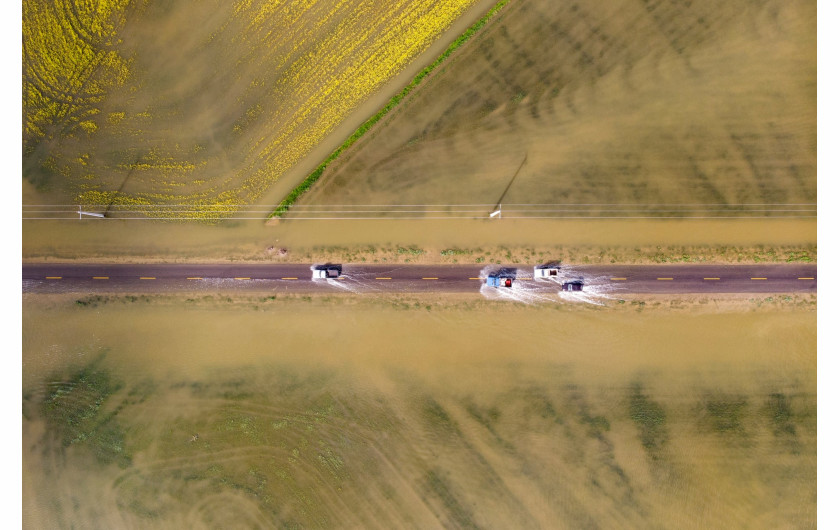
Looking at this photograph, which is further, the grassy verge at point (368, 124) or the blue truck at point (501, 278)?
the grassy verge at point (368, 124)

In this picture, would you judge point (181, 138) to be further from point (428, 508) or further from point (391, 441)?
point (428, 508)

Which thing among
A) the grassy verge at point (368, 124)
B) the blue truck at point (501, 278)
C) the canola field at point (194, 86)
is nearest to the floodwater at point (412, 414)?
the blue truck at point (501, 278)

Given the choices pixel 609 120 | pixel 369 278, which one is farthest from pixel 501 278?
pixel 609 120

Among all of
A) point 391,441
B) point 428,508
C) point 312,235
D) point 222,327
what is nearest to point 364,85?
point 312,235

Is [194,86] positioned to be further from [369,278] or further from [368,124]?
[369,278]

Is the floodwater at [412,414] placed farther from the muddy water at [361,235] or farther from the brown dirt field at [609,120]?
the brown dirt field at [609,120]
